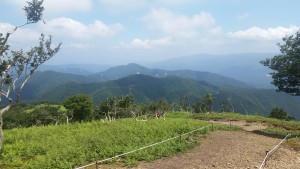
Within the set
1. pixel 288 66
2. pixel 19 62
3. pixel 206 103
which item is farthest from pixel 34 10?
pixel 206 103

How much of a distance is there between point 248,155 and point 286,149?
188 inches

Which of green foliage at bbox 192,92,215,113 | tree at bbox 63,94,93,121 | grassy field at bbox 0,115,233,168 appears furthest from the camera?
green foliage at bbox 192,92,215,113

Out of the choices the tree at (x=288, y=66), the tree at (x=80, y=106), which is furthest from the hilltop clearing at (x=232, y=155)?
the tree at (x=80, y=106)

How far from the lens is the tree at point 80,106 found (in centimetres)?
10442

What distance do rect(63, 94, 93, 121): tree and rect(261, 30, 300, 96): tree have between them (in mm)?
74731

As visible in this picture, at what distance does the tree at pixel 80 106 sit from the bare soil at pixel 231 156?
79503mm

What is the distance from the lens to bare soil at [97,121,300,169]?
21.1m

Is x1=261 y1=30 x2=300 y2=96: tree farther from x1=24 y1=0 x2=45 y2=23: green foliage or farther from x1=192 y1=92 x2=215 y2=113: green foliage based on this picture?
x1=192 y1=92 x2=215 y2=113: green foliage

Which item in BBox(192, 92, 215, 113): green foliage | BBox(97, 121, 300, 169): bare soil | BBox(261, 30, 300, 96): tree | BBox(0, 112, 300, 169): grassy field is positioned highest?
BBox(261, 30, 300, 96): tree

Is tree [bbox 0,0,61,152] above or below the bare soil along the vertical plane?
above

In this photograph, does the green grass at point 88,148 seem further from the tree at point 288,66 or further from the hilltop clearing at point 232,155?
the tree at point 288,66

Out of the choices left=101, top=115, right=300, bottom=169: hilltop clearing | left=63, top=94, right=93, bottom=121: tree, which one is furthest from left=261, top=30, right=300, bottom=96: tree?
left=63, top=94, right=93, bottom=121: tree

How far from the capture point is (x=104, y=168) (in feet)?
65.1

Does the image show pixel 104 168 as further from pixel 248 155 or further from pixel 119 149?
pixel 248 155
